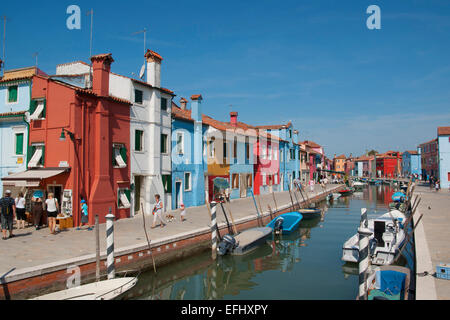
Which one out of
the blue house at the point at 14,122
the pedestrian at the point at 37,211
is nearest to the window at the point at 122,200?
the pedestrian at the point at 37,211

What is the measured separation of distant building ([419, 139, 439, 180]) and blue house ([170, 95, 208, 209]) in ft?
168

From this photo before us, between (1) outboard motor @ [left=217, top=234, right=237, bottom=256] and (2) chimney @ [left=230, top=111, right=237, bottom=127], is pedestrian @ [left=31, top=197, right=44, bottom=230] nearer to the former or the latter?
→ (1) outboard motor @ [left=217, top=234, right=237, bottom=256]

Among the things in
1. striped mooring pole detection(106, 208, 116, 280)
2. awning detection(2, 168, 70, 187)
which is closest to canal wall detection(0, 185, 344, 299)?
striped mooring pole detection(106, 208, 116, 280)

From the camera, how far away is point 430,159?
213ft

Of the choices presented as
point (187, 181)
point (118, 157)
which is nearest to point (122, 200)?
point (118, 157)

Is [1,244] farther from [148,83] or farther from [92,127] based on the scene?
[148,83]

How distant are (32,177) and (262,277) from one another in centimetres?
1208

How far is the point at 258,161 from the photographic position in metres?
38.1

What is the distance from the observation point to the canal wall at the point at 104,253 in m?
8.89

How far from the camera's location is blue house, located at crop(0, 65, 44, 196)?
1827cm

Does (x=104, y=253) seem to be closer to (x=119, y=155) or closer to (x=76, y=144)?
(x=76, y=144)

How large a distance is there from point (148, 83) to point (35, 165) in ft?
27.3
